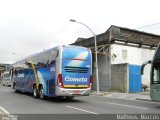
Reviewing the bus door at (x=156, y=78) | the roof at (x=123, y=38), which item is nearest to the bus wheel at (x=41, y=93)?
the bus door at (x=156, y=78)

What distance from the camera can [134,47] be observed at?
33125 millimetres

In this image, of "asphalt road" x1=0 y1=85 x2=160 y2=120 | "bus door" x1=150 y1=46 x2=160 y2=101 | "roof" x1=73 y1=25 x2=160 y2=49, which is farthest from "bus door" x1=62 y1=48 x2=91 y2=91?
"roof" x1=73 y1=25 x2=160 y2=49

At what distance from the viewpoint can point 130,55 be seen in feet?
107

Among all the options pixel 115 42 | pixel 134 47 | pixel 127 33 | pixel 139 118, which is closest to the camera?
pixel 139 118

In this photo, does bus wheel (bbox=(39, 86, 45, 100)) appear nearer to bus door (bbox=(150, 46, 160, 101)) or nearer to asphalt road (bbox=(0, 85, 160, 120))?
asphalt road (bbox=(0, 85, 160, 120))

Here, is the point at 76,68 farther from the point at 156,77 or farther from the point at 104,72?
the point at 104,72

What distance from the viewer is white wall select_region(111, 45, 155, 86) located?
31250 mm

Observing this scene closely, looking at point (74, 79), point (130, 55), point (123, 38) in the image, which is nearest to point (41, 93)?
point (74, 79)

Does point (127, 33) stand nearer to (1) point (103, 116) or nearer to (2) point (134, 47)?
(2) point (134, 47)

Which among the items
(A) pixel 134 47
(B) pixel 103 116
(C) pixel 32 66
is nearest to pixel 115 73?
(A) pixel 134 47

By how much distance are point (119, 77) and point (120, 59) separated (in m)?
3.37

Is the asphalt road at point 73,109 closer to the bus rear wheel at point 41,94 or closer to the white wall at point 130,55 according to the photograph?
the bus rear wheel at point 41,94

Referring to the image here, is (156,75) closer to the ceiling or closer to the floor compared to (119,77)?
closer to the ceiling

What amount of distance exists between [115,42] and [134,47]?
3186mm
